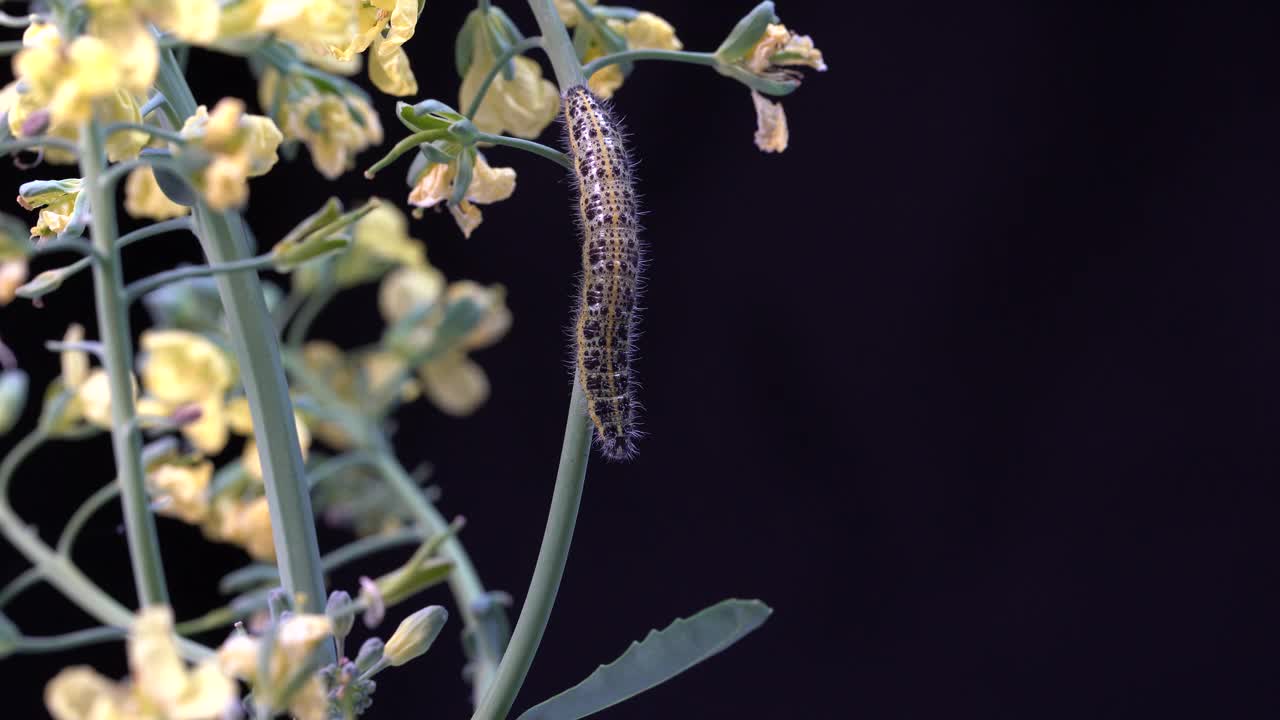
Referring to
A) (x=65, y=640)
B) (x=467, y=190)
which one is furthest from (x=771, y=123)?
(x=65, y=640)

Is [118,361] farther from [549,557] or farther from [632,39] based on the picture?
[632,39]

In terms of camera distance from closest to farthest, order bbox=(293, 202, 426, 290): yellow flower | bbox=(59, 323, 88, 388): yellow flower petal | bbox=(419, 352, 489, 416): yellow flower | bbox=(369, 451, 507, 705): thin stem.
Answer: bbox=(59, 323, 88, 388): yellow flower petal → bbox=(369, 451, 507, 705): thin stem → bbox=(293, 202, 426, 290): yellow flower → bbox=(419, 352, 489, 416): yellow flower

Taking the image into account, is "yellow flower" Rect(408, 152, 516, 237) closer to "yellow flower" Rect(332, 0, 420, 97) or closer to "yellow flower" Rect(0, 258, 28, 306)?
"yellow flower" Rect(332, 0, 420, 97)

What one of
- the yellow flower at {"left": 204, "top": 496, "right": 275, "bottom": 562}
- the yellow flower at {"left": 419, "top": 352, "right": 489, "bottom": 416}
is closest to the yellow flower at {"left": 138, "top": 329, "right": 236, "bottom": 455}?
the yellow flower at {"left": 204, "top": 496, "right": 275, "bottom": 562}

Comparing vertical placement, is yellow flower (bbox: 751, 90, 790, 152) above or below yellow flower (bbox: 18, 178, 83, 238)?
below

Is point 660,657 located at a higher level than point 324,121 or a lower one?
lower

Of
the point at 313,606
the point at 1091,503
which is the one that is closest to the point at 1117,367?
the point at 1091,503

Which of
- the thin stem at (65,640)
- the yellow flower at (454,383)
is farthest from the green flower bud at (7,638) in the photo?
the yellow flower at (454,383)
